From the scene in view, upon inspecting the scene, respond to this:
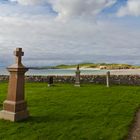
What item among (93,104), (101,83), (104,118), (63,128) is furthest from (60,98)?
(101,83)

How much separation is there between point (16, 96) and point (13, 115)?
2.24 ft

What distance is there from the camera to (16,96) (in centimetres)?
1110

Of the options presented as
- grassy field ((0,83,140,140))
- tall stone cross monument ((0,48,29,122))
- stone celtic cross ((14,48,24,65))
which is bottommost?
grassy field ((0,83,140,140))

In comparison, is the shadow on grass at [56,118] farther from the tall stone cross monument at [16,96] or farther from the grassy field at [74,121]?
the tall stone cross monument at [16,96]

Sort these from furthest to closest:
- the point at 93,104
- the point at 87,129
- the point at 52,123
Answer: the point at 93,104, the point at 52,123, the point at 87,129

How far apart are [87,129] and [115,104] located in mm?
5101

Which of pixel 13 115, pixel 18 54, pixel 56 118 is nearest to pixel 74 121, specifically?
pixel 56 118

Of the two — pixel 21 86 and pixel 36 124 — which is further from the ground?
pixel 21 86

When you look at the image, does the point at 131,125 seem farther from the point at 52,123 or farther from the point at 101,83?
the point at 101,83

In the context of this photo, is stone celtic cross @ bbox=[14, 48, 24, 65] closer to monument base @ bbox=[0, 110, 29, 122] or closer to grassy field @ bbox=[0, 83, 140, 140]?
monument base @ bbox=[0, 110, 29, 122]

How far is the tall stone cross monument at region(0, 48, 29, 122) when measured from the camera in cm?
1104

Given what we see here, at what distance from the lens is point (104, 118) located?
11.4 meters

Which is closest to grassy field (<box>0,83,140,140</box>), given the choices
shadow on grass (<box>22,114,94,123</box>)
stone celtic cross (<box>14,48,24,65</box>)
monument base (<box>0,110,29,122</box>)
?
shadow on grass (<box>22,114,94,123</box>)

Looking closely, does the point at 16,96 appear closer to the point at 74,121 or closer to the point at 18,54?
the point at 18,54
